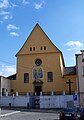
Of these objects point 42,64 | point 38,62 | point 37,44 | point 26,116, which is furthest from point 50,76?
point 26,116

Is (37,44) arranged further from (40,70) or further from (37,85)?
(37,85)

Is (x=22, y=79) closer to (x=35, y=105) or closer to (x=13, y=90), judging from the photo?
(x=13, y=90)

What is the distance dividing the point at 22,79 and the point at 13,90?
2869mm

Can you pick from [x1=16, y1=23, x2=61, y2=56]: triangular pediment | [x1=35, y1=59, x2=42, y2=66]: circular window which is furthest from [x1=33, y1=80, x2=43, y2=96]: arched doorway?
[x1=16, y1=23, x2=61, y2=56]: triangular pediment

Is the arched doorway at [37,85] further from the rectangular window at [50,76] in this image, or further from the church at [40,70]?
the rectangular window at [50,76]

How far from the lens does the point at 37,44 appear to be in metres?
51.2

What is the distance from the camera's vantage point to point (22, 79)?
5006 cm

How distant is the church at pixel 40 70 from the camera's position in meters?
48.6

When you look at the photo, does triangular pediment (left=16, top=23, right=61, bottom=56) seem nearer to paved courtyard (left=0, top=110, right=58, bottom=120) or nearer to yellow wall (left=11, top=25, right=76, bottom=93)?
yellow wall (left=11, top=25, right=76, bottom=93)

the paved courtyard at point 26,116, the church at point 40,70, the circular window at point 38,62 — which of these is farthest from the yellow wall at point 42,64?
the paved courtyard at point 26,116

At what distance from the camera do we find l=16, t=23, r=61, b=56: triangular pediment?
166 ft

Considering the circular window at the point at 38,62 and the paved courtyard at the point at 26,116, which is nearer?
the paved courtyard at the point at 26,116

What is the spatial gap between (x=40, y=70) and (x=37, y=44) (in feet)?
18.1

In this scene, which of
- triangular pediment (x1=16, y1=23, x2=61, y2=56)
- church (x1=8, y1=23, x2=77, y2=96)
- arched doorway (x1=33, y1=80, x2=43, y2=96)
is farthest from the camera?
triangular pediment (x1=16, y1=23, x2=61, y2=56)
